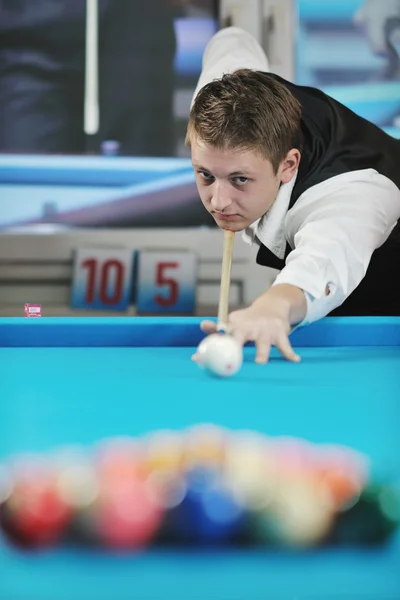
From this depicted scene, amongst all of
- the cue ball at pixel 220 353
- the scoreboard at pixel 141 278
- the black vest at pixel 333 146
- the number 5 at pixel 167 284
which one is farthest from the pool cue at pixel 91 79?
the cue ball at pixel 220 353

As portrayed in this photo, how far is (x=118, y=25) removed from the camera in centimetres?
466

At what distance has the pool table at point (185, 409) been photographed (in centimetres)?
57

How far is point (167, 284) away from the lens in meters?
4.50

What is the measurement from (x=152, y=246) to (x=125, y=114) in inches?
31.3

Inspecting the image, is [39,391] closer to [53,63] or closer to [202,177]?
[202,177]

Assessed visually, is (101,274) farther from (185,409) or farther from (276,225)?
(185,409)

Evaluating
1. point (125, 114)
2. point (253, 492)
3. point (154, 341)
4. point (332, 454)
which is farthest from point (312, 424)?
point (125, 114)

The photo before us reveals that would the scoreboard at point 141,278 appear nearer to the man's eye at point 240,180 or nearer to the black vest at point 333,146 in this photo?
the black vest at point 333,146

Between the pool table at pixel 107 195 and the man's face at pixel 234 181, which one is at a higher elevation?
the man's face at pixel 234 181

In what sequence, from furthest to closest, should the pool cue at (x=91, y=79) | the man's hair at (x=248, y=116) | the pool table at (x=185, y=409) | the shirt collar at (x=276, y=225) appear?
the pool cue at (x=91, y=79) < the shirt collar at (x=276, y=225) < the man's hair at (x=248, y=116) < the pool table at (x=185, y=409)

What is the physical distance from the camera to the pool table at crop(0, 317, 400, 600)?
0.57 m

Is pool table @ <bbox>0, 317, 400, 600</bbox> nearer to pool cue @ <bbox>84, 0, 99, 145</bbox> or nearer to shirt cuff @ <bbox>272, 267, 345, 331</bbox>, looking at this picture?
shirt cuff @ <bbox>272, 267, 345, 331</bbox>

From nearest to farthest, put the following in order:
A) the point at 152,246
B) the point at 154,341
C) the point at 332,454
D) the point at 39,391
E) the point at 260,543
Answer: the point at 260,543 → the point at 332,454 → the point at 39,391 → the point at 154,341 → the point at 152,246

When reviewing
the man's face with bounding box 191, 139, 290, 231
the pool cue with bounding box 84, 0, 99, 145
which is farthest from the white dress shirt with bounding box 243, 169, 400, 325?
the pool cue with bounding box 84, 0, 99, 145
